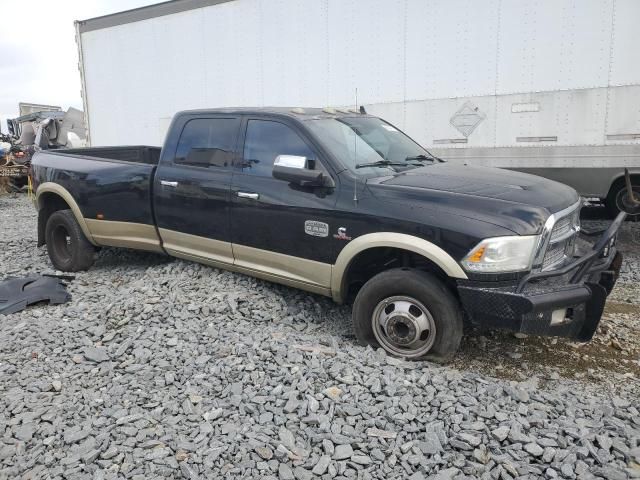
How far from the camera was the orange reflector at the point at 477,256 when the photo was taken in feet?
11.2

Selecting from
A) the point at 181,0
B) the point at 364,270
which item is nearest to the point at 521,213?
the point at 364,270

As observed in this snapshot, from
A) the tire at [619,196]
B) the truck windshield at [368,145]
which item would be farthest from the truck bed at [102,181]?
the tire at [619,196]

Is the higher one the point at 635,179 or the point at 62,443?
the point at 635,179

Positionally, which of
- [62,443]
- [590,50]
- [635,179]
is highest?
[590,50]

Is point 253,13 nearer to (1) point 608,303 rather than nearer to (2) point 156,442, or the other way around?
(1) point 608,303

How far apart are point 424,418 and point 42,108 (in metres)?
27.7

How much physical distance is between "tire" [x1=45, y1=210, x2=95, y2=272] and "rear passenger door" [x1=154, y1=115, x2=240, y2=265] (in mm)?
1417

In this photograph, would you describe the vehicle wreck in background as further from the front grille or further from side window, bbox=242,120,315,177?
the front grille

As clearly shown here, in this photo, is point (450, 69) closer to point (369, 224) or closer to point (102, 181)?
point (369, 224)

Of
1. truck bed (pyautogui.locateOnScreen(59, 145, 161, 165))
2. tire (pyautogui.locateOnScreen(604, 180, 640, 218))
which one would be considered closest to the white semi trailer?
tire (pyautogui.locateOnScreen(604, 180, 640, 218))

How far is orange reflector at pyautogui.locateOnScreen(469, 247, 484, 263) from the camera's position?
135 inches

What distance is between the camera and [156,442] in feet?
9.59

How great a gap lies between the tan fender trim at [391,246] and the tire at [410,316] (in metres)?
0.19

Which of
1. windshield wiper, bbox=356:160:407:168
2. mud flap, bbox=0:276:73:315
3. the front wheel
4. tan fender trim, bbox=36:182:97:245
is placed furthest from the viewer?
the front wheel
